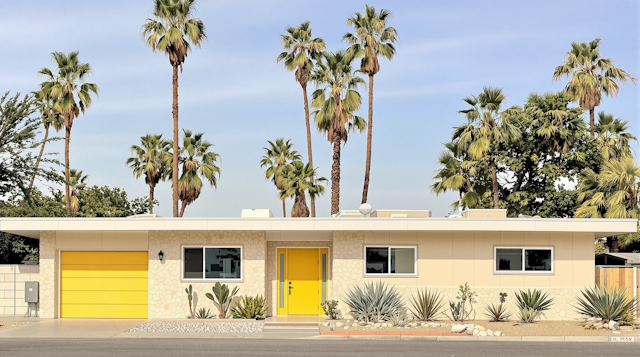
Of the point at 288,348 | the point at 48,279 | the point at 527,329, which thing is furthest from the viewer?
the point at 48,279

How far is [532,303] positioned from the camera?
70.8ft

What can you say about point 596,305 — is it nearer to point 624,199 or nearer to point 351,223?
point 351,223

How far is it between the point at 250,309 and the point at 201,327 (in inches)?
86.4

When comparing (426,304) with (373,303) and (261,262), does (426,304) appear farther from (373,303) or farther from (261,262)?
(261,262)

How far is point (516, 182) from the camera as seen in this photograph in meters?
41.8

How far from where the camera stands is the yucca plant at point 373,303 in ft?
67.2

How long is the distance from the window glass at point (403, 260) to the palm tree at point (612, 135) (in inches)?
898

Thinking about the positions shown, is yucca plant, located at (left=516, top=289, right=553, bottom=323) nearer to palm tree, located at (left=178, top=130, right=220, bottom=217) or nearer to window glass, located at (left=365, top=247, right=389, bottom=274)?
window glass, located at (left=365, top=247, right=389, bottom=274)

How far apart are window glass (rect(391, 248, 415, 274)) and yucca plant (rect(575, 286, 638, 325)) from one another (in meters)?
5.05

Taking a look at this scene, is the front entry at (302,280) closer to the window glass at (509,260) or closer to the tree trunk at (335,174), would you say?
the window glass at (509,260)

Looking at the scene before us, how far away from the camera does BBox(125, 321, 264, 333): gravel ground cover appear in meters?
19.3

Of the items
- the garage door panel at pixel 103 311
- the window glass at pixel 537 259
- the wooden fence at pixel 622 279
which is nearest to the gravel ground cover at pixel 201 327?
the garage door panel at pixel 103 311

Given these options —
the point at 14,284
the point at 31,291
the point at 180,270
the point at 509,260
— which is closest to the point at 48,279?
the point at 31,291

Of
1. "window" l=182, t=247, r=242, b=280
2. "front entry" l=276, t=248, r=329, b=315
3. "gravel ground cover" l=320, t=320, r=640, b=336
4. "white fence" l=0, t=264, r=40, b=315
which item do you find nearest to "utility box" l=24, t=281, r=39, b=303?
"white fence" l=0, t=264, r=40, b=315
